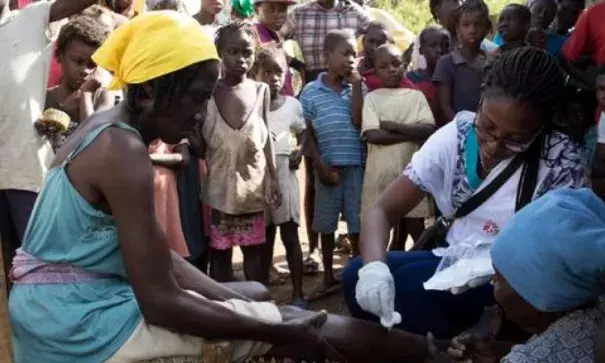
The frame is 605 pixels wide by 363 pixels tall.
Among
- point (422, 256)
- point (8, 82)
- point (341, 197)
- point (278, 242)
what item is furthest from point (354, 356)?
point (278, 242)

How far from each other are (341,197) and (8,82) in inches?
89.6

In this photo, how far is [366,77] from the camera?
5.64 metres

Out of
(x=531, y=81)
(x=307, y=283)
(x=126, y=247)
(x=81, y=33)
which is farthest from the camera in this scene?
(x=307, y=283)

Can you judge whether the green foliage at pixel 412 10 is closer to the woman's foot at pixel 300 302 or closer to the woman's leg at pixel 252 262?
the woman's foot at pixel 300 302

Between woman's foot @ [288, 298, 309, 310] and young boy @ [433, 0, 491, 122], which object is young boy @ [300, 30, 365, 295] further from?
young boy @ [433, 0, 491, 122]

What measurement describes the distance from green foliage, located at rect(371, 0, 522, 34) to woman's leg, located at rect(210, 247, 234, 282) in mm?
7916

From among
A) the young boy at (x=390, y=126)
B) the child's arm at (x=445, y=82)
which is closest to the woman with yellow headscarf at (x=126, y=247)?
the young boy at (x=390, y=126)

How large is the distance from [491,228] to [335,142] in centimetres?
249

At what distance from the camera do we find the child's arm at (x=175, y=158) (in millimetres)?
4629

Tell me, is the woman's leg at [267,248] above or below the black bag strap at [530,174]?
below

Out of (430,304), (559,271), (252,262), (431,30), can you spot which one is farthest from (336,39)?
Answer: (559,271)

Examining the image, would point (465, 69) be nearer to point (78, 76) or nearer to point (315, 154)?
point (315, 154)

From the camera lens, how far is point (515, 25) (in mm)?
5930

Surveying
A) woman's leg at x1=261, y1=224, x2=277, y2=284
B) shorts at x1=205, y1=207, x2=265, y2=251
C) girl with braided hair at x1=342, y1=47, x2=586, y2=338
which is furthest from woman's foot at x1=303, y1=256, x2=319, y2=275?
girl with braided hair at x1=342, y1=47, x2=586, y2=338
